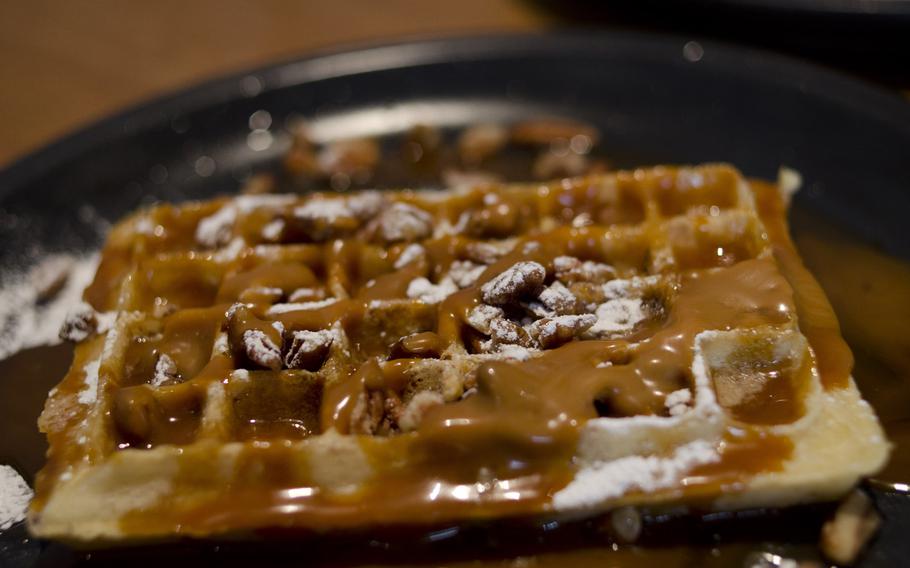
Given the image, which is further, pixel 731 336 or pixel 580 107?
pixel 580 107

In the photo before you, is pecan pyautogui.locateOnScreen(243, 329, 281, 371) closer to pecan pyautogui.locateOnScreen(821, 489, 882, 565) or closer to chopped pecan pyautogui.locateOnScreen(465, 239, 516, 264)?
chopped pecan pyautogui.locateOnScreen(465, 239, 516, 264)

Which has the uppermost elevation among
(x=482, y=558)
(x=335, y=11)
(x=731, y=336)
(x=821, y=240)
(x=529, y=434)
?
(x=335, y=11)

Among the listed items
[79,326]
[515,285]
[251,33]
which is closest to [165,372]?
[79,326]

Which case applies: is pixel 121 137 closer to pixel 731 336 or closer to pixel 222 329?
pixel 222 329

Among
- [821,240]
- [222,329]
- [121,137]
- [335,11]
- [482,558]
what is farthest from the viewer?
[335,11]

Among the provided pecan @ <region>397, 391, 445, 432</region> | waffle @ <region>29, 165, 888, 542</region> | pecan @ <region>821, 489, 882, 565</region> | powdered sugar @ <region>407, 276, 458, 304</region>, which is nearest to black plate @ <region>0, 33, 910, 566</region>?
waffle @ <region>29, 165, 888, 542</region>

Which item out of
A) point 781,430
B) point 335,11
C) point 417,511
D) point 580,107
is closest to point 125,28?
point 335,11

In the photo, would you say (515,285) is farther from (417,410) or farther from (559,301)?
(417,410)

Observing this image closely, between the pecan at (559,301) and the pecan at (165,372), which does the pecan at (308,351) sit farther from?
the pecan at (559,301)
